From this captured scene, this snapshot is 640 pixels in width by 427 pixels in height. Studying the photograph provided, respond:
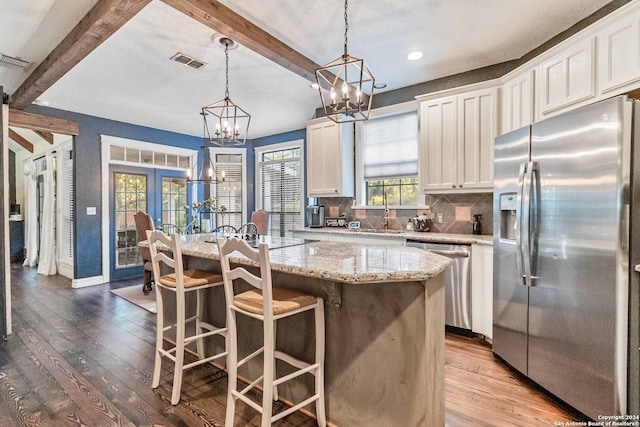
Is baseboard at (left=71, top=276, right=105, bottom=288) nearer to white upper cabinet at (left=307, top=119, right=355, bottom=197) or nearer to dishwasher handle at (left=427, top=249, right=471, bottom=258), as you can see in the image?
white upper cabinet at (left=307, top=119, right=355, bottom=197)

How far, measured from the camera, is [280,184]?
614cm

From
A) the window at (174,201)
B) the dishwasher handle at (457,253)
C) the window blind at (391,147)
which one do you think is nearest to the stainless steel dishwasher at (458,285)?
the dishwasher handle at (457,253)

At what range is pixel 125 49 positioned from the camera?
3.00m

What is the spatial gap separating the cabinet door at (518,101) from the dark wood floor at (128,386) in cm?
212

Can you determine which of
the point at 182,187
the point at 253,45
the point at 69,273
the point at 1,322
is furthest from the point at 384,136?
the point at 69,273

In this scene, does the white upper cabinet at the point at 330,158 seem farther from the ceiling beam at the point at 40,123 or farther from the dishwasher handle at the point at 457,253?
the ceiling beam at the point at 40,123

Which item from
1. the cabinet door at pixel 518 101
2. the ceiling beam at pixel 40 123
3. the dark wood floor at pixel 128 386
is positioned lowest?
the dark wood floor at pixel 128 386

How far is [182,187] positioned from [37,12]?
157 inches

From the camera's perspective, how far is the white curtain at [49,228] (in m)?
5.82

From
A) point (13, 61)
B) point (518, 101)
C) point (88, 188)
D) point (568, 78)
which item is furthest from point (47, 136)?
point (568, 78)

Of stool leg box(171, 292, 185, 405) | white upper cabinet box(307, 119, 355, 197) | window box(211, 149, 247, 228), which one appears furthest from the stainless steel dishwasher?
window box(211, 149, 247, 228)

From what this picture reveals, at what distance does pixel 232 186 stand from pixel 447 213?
440 cm

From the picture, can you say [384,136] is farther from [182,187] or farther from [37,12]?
[182,187]

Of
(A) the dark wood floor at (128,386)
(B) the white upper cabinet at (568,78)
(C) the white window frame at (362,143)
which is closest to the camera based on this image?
(A) the dark wood floor at (128,386)
